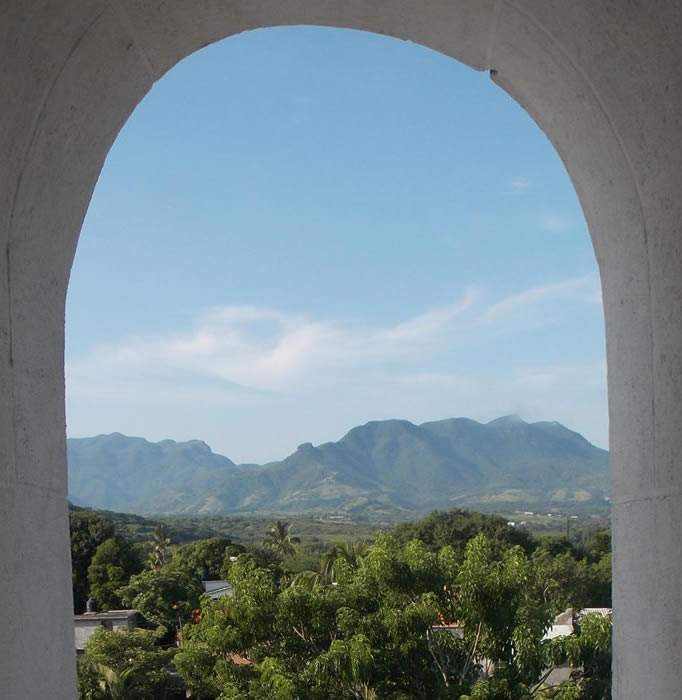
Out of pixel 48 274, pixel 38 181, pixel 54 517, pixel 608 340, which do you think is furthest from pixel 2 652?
Answer: pixel 608 340

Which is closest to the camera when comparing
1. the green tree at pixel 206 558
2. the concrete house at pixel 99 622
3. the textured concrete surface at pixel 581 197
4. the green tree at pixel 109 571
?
the textured concrete surface at pixel 581 197

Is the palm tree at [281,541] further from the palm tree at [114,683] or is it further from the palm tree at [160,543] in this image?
the palm tree at [114,683]

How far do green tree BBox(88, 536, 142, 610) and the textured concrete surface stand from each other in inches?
1672

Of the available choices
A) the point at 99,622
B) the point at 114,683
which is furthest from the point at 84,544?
the point at 114,683

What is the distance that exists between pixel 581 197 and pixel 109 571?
155 feet

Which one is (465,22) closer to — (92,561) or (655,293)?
(655,293)

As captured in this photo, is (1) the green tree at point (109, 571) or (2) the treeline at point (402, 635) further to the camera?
(1) the green tree at point (109, 571)

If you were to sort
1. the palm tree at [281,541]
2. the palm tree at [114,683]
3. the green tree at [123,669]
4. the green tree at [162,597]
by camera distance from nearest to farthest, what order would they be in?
the palm tree at [114,683] → the green tree at [123,669] → the green tree at [162,597] → the palm tree at [281,541]

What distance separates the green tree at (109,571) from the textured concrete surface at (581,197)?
139ft

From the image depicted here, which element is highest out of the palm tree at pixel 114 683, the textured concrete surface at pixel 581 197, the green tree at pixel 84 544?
the textured concrete surface at pixel 581 197

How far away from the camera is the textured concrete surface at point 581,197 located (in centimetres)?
209

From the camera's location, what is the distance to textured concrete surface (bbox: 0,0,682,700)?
2086mm

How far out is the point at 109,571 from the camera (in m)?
46.5

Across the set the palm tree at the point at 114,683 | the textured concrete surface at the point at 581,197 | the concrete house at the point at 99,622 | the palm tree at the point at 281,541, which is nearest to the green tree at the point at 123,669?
the palm tree at the point at 114,683
